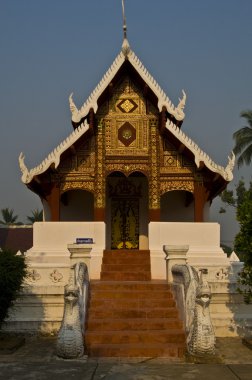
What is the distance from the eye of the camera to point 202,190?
566 inches

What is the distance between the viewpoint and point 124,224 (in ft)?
54.2

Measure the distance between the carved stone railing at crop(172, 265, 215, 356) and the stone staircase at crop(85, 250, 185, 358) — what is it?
35 centimetres

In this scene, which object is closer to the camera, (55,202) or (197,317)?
(197,317)

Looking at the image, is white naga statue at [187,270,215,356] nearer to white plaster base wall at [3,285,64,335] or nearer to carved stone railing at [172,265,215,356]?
carved stone railing at [172,265,215,356]

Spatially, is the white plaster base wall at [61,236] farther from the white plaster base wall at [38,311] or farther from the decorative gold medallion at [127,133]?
the white plaster base wall at [38,311]

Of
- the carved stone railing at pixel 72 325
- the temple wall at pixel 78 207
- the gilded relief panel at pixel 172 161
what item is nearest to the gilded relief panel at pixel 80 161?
the gilded relief panel at pixel 172 161

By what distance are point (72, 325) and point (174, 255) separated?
3.60 metres

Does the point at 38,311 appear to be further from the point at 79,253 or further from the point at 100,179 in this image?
the point at 100,179

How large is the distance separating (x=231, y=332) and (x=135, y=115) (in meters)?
6.58

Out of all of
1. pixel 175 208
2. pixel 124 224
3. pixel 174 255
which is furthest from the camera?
pixel 175 208

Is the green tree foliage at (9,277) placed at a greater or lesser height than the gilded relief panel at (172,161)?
lesser

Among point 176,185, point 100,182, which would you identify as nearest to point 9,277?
point 100,182

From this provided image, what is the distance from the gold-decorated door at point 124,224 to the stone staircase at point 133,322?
17.0 feet

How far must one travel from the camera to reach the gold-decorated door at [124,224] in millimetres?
16484
